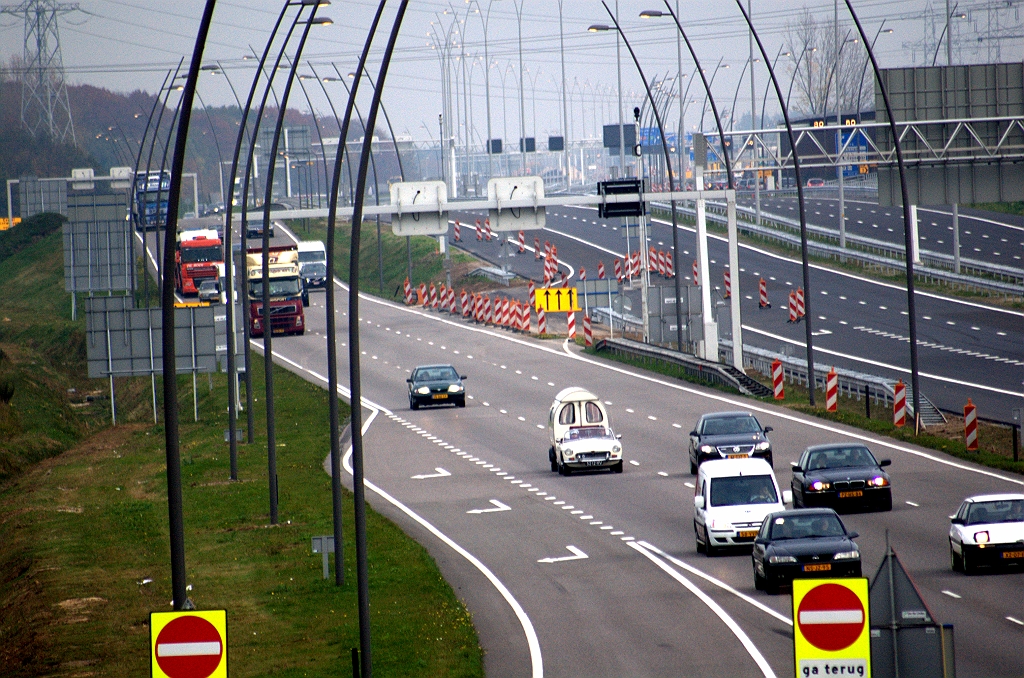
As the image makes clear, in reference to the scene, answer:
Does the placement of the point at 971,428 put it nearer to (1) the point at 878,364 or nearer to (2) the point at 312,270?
(1) the point at 878,364

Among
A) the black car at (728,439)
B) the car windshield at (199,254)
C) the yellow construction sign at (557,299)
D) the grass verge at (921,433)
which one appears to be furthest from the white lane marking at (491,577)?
the car windshield at (199,254)

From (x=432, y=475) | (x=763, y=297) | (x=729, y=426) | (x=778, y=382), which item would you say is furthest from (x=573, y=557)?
(x=763, y=297)

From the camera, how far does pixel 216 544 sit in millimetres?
28438

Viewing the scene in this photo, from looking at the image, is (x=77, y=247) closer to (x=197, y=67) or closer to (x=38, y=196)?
(x=38, y=196)

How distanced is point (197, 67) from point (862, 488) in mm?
17687

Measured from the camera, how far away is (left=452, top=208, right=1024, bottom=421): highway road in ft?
160

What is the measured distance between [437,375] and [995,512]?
2980 centimetres

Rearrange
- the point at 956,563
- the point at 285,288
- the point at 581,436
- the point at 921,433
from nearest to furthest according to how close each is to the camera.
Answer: the point at 956,563
the point at 581,436
the point at 921,433
the point at 285,288

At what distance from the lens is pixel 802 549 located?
69.5 ft

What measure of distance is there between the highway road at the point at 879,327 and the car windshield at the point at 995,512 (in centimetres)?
2016

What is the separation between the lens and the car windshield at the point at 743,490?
25062 mm

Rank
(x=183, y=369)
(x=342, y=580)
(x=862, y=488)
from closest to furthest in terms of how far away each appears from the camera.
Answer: (x=342, y=580) → (x=862, y=488) → (x=183, y=369)

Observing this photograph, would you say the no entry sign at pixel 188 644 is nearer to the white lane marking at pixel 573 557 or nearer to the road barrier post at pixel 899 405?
the white lane marking at pixel 573 557

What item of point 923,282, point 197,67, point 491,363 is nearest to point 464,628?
point 197,67
